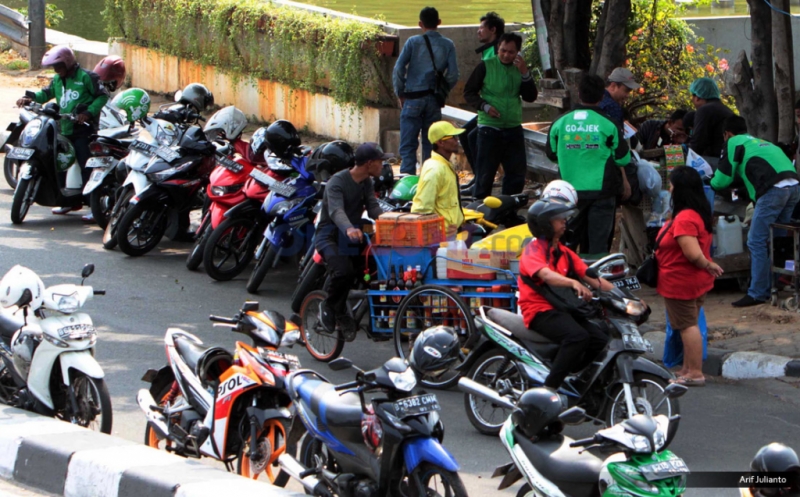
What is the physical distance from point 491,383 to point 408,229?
157cm

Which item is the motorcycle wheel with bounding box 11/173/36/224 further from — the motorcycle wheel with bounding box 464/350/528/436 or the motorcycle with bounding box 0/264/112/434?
the motorcycle wheel with bounding box 464/350/528/436

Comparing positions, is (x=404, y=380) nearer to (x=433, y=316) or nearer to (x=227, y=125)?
(x=433, y=316)

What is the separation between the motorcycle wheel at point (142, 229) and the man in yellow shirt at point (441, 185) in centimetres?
358

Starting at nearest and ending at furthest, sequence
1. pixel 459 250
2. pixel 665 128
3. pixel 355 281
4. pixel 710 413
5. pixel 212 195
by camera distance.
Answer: pixel 710 413
pixel 459 250
pixel 355 281
pixel 212 195
pixel 665 128

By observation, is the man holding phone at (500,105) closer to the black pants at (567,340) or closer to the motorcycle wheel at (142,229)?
the motorcycle wheel at (142,229)

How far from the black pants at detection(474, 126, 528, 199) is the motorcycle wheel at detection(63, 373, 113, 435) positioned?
5454mm

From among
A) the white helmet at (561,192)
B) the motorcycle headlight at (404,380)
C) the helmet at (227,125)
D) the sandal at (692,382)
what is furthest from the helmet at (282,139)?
the motorcycle headlight at (404,380)

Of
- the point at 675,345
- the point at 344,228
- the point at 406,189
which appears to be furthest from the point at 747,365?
the point at 406,189

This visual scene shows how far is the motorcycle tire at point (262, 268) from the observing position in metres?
9.66

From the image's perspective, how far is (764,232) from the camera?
8977 millimetres

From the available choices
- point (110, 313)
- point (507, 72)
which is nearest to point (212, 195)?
point (110, 313)

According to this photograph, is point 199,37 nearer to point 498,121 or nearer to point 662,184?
point 498,121

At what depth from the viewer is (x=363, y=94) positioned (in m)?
13.9

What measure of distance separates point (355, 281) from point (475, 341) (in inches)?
55.9
